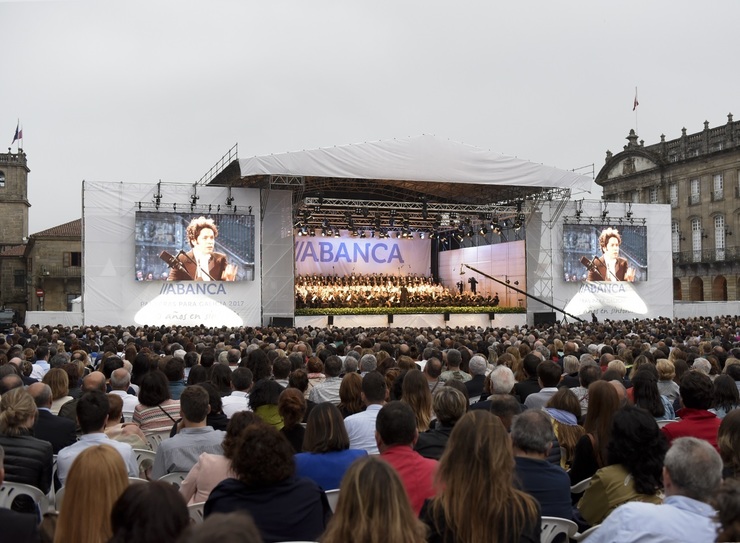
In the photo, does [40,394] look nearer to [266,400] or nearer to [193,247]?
[266,400]

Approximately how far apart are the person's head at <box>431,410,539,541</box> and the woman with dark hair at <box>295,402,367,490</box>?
114cm

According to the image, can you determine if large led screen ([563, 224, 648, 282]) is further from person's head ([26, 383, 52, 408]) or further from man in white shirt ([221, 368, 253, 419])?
person's head ([26, 383, 52, 408])

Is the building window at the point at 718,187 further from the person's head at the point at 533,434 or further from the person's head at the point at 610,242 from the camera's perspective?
the person's head at the point at 533,434

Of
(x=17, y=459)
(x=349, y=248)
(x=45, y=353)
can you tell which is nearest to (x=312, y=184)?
(x=349, y=248)

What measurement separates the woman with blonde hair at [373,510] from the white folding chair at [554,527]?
1.27 metres

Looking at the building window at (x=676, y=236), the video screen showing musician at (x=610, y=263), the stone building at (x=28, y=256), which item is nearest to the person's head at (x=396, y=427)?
the video screen showing musician at (x=610, y=263)

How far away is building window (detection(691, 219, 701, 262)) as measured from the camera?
147 ft

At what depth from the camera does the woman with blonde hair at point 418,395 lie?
527cm

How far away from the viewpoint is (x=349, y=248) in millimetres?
31844

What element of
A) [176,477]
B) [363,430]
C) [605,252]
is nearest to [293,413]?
[363,430]

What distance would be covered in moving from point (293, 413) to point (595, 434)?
Result: 1979mm

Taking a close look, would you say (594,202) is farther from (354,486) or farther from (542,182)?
(354,486)

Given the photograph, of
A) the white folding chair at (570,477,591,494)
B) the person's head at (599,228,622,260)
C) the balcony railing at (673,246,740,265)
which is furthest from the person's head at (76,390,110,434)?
the balcony railing at (673,246,740,265)

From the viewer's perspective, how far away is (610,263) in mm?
28094
